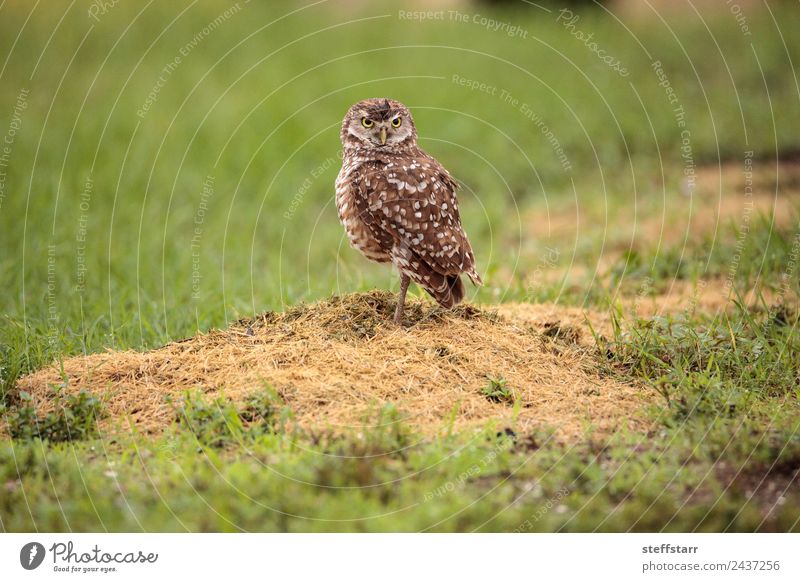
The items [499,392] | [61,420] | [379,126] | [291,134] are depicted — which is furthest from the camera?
[291,134]

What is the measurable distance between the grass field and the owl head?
5.34 feet

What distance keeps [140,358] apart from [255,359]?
32.8 inches

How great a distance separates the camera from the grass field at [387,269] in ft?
15.0

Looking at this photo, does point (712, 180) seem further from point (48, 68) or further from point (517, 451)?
point (48, 68)

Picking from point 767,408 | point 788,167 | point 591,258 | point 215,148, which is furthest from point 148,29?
point 767,408

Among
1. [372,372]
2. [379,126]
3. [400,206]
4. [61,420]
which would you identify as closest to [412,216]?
[400,206]

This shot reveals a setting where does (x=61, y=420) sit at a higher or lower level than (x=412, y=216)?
lower

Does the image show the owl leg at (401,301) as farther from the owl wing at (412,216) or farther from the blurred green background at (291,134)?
the blurred green background at (291,134)

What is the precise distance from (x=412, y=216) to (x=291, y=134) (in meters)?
7.37

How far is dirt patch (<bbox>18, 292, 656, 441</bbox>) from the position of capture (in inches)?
207

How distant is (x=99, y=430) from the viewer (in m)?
5.19
